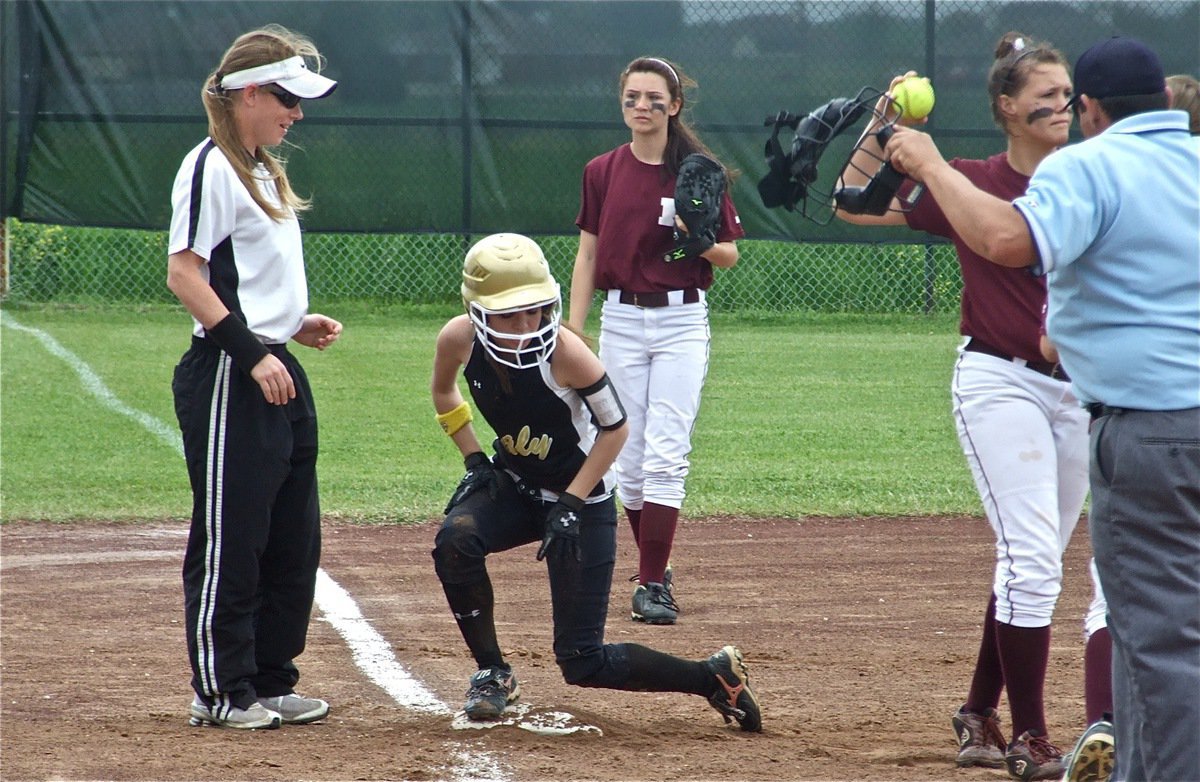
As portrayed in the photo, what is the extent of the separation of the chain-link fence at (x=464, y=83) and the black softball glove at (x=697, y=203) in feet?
25.3

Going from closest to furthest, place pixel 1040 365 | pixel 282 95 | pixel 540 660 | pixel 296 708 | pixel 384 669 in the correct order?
1. pixel 1040 365
2. pixel 282 95
3. pixel 296 708
4. pixel 384 669
5. pixel 540 660

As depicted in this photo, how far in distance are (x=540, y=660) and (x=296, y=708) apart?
1029mm

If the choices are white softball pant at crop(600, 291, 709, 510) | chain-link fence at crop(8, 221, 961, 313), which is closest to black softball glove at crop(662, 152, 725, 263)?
white softball pant at crop(600, 291, 709, 510)

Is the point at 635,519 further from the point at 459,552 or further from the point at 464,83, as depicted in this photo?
the point at 464,83

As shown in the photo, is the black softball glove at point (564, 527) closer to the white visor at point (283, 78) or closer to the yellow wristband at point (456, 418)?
the yellow wristband at point (456, 418)

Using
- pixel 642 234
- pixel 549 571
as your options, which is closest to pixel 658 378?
pixel 642 234

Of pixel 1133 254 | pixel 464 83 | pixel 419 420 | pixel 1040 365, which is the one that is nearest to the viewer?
pixel 1133 254

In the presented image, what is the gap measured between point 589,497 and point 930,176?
1.55 m

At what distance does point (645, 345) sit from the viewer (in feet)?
19.3

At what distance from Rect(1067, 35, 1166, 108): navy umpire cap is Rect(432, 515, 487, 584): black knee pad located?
2.06 meters

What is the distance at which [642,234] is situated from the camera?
5887mm

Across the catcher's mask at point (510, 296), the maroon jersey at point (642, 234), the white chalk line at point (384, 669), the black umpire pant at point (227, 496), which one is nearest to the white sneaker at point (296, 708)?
the black umpire pant at point (227, 496)

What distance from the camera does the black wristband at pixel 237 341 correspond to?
4.00 metres

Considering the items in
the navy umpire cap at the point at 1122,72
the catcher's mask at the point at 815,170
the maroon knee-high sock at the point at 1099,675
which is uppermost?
the navy umpire cap at the point at 1122,72
